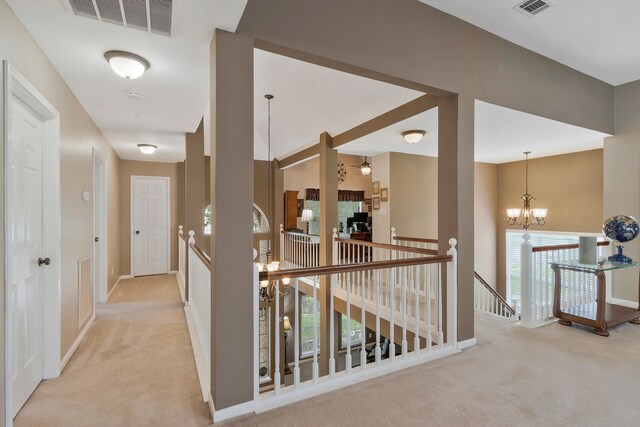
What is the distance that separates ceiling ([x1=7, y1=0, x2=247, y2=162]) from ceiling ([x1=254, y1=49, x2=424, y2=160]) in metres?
0.96

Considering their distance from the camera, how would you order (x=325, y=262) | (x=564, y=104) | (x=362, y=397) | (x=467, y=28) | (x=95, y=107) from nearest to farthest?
(x=362, y=397)
(x=467, y=28)
(x=95, y=107)
(x=564, y=104)
(x=325, y=262)

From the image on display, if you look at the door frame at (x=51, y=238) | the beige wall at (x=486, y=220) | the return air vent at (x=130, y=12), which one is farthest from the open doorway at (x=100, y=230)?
the beige wall at (x=486, y=220)

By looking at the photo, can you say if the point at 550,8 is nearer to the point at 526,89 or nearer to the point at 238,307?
the point at 526,89

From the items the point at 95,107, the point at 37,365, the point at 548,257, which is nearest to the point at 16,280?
the point at 37,365

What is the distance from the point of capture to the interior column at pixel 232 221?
6.49 feet

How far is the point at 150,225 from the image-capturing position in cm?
684

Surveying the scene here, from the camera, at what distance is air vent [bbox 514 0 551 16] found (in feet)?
9.12

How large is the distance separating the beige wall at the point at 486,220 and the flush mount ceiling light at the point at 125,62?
6.95m

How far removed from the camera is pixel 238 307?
2.03 m

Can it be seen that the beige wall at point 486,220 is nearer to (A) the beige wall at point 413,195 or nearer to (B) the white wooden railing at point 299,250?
(A) the beige wall at point 413,195

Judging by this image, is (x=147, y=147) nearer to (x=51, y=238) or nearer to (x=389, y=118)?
(x=51, y=238)

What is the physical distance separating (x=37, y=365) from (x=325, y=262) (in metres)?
3.59

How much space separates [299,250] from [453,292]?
374 centimetres

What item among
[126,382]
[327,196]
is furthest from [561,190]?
[126,382]
